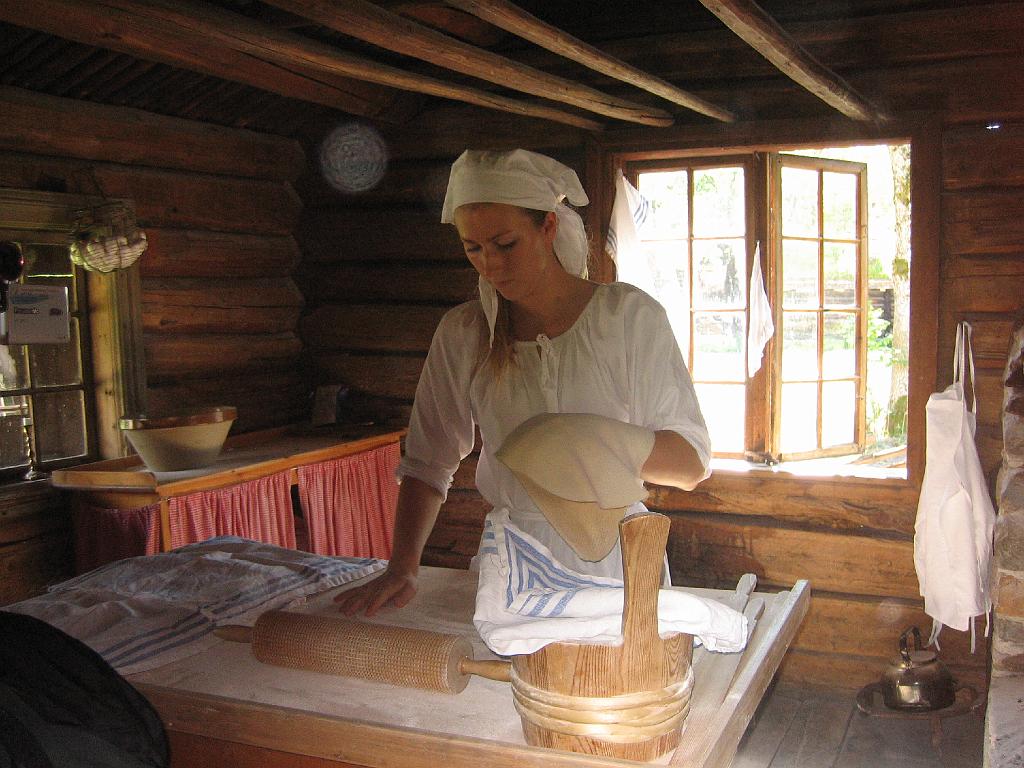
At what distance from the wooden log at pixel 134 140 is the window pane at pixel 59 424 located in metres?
0.92

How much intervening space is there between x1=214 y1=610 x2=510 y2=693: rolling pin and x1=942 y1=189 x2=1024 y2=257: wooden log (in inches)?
123

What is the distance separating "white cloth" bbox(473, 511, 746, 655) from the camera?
3.90 ft

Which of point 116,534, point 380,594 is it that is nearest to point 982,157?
point 380,594

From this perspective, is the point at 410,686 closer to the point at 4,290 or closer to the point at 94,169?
the point at 4,290

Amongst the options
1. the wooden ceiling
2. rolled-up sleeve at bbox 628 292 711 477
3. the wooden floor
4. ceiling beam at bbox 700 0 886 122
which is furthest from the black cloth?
the wooden floor

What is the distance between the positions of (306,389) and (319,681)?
3733 millimetres

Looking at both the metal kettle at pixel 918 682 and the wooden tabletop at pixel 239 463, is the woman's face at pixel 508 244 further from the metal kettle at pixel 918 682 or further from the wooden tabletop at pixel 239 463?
the metal kettle at pixel 918 682

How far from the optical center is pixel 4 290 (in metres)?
3.39

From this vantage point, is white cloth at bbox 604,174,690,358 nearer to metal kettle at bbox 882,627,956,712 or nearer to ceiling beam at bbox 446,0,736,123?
ceiling beam at bbox 446,0,736,123

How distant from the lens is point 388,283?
4898 mm

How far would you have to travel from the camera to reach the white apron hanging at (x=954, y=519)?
11.8 ft

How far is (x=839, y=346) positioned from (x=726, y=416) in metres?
0.62

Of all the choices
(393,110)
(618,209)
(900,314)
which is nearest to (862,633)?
(618,209)

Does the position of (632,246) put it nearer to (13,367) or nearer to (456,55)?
(456,55)
